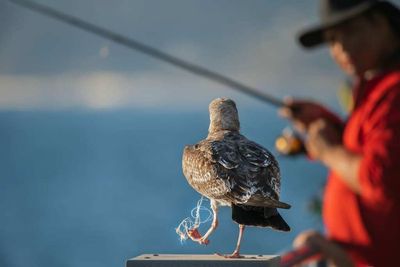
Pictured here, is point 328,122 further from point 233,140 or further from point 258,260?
point 233,140

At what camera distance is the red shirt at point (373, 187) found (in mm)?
2703

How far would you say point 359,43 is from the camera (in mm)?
2840

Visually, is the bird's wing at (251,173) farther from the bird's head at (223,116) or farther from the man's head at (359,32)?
the man's head at (359,32)

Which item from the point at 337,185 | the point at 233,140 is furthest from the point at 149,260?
the point at 337,185

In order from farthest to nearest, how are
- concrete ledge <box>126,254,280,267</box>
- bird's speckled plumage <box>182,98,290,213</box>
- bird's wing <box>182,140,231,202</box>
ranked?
bird's wing <box>182,140,231,202</box>, bird's speckled plumage <box>182,98,290,213</box>, concrete ledge <box>126,254,280,267</box>

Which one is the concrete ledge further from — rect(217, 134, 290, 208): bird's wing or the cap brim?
the cap brim

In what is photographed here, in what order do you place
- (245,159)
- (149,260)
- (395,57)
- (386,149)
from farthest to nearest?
(245,159)
(149,260)
(395,57)
(386,149)

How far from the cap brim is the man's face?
0.02 meters

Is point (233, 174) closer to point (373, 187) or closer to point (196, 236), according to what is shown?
point (196, 236)

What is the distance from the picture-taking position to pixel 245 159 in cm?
972

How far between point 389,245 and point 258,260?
246 inches

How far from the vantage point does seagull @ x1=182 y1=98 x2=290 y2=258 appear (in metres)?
9.37

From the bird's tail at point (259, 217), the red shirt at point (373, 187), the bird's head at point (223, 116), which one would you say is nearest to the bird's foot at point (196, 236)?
the bird's tail at point (259, 217)

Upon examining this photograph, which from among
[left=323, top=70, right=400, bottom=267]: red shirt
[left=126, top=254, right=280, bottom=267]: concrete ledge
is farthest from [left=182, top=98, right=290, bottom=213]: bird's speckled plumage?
[left=323, top=70, right=400, bottom=267]: red shirt
